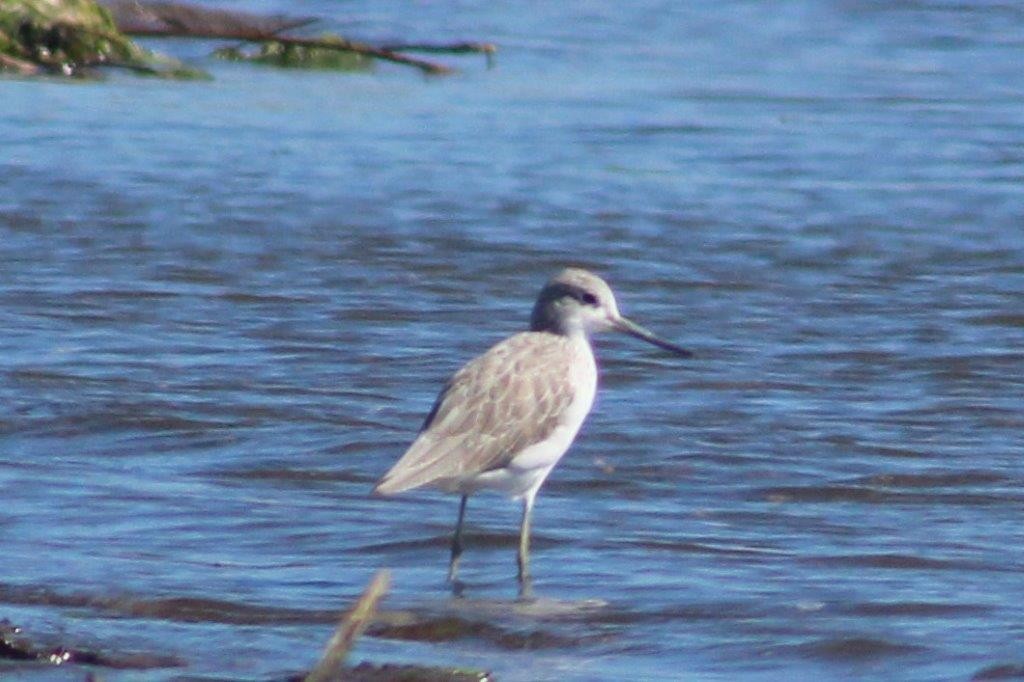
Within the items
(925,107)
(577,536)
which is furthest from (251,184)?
(577,536)

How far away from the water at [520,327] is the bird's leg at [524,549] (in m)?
0.05

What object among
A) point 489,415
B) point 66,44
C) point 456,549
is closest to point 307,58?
point 66,44

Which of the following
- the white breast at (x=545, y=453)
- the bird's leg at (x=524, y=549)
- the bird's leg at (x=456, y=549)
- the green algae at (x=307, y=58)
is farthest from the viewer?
the green algae at (x=307, y=58)

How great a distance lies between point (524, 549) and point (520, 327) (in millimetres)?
3304

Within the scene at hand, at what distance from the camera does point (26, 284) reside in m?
10.4

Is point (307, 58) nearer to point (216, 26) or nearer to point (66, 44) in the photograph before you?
point (216, 26)

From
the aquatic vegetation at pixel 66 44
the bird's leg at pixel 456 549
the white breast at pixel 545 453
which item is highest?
the aquatic vegetation at pixel 66 44

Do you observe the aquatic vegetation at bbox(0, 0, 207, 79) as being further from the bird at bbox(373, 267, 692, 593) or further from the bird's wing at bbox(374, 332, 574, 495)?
the bird's wing at bbox(374, 332, 574, 495)

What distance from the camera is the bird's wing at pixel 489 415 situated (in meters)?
6.51

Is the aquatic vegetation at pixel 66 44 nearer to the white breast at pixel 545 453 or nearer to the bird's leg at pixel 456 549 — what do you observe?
the white breast at pixel 545 453

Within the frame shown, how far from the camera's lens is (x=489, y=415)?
22.2 ft

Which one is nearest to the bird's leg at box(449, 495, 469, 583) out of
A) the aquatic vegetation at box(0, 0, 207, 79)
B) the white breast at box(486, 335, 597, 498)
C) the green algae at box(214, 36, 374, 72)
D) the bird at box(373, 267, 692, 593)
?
the bird at box(373, 267, 692, 593)

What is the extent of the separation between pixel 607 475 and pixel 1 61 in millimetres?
9225

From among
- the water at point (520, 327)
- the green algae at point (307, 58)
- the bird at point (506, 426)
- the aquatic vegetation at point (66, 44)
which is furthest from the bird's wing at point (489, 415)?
the green algae at point (307, 58)
